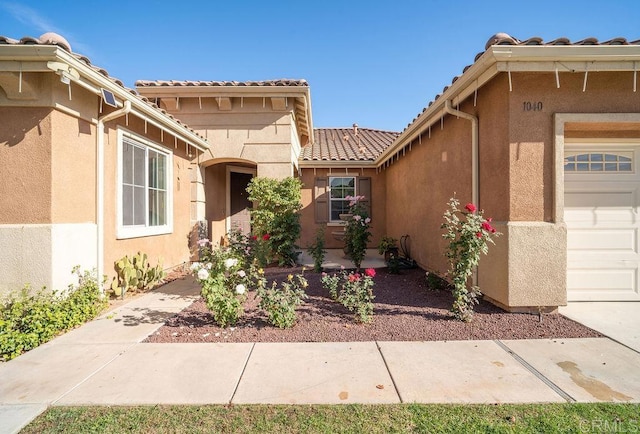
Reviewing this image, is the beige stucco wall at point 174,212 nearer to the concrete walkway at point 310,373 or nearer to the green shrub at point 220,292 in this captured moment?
the concrete walkway at point 310,373

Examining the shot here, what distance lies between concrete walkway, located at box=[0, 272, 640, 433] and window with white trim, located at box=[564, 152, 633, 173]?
2.76 metres

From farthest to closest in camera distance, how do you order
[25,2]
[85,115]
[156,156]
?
[156,156], [25,2], [85,115]

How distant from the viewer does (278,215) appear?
7738 mm

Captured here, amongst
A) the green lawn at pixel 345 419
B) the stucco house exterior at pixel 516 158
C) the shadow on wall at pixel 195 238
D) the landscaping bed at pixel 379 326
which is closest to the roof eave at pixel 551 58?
the stucco house exterior at pixel 516 158

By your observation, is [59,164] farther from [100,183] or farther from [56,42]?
[56,42]

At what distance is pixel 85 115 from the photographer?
4.57 meters

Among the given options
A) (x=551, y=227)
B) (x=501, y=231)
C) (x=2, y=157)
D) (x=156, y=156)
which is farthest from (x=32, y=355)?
(x=551, y=227)

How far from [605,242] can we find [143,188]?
8393 mm

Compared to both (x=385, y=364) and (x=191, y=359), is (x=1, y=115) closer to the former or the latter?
(x=191, y=359)

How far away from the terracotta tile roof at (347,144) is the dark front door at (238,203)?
2602 mm

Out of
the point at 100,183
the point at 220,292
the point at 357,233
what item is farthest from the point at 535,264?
the point at 100,183

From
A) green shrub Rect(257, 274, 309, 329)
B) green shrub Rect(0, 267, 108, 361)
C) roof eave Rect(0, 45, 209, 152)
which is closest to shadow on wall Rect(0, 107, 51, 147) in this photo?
roof eave Rect(0, 45, 209, 152)

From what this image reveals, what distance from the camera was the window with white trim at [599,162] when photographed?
Result: 478 centimetres

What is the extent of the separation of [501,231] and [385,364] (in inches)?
105
